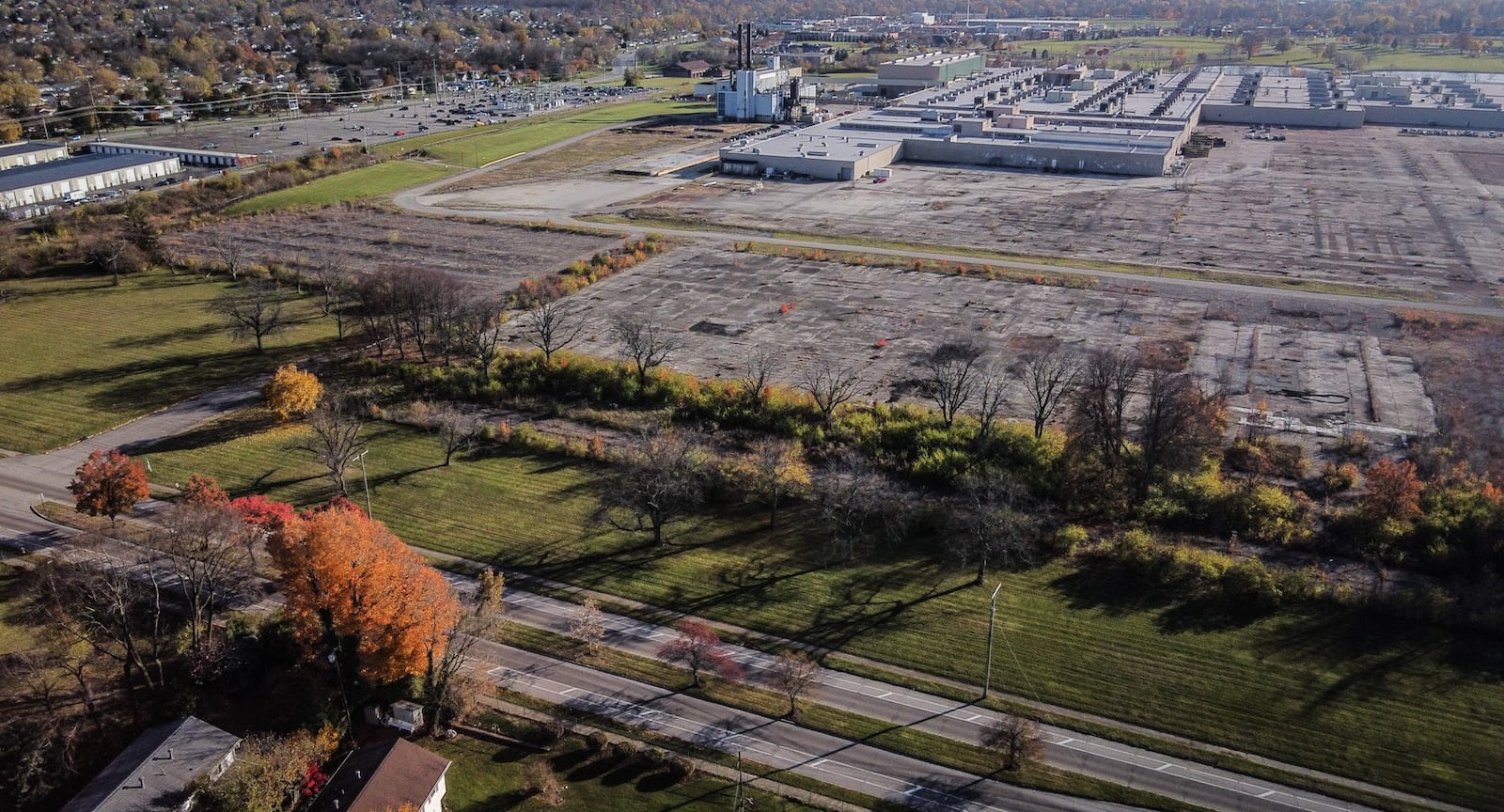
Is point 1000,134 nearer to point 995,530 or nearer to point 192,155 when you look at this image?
point 995,530

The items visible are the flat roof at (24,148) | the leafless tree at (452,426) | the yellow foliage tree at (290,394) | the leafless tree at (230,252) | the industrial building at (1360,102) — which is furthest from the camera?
the industrial building at (1360,102)

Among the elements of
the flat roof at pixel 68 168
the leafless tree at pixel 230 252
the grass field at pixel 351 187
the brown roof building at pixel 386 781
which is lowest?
the brown roof building at pixel 386 781

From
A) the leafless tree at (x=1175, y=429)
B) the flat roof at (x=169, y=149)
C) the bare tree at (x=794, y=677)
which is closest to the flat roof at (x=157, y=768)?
the bare tree at (x=794, y=677)

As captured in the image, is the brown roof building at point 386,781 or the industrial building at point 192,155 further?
the industrial building at point 192,155

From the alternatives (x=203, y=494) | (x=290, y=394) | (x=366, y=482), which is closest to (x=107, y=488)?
(x=203, y=494)

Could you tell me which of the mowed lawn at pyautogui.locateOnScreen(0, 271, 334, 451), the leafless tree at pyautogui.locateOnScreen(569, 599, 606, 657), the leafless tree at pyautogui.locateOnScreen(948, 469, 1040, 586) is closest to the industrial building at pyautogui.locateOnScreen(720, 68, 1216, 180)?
the mowed lawn at pyautogui.locateOnScreen(0, 271, 334, 451)

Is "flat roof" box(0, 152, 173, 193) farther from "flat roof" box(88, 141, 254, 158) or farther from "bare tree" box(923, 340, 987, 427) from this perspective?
"bare tree" box(923, 340, 987, 427)

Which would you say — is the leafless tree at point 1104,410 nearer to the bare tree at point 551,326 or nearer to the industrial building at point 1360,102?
the bare tree at point 551,326
